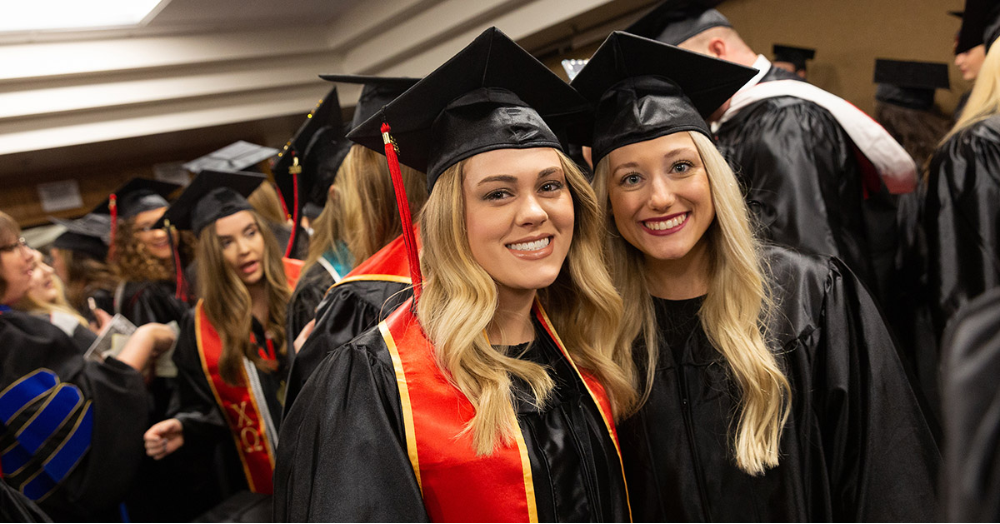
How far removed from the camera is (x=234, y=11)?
13.6ft

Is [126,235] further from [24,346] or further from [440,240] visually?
[440,240]

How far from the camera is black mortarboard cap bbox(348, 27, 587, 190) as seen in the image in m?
1.48

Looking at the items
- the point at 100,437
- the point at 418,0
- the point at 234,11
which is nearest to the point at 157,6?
the point at 234,11

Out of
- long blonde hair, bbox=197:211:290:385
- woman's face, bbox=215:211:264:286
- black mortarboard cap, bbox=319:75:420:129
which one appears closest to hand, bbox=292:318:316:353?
long blonde hair, bbox=197:211:290:385

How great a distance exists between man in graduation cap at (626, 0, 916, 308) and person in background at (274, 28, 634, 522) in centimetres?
111

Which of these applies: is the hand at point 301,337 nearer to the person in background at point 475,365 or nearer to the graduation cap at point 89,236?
the person in background at point 475,365

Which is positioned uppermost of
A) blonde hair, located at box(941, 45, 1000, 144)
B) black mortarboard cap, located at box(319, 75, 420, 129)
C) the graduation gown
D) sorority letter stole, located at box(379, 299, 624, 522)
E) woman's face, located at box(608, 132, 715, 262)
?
black mortarboard cap, located at box(319, 75, 420, 129)

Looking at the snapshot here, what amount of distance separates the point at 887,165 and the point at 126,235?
4.37 metres

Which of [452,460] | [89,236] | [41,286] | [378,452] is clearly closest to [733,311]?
[452,460]

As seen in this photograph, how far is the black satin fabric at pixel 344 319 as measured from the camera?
2076 millimetres

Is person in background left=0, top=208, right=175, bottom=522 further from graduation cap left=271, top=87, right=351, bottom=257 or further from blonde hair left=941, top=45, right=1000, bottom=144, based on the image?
blonde hair left=941, top=45, right=1000, bottom=144

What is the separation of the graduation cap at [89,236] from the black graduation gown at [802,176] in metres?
4.18

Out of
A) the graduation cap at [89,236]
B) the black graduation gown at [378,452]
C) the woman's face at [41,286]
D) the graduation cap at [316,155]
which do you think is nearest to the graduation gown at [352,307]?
the black graduation gown at [378,452]

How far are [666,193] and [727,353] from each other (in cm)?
43
